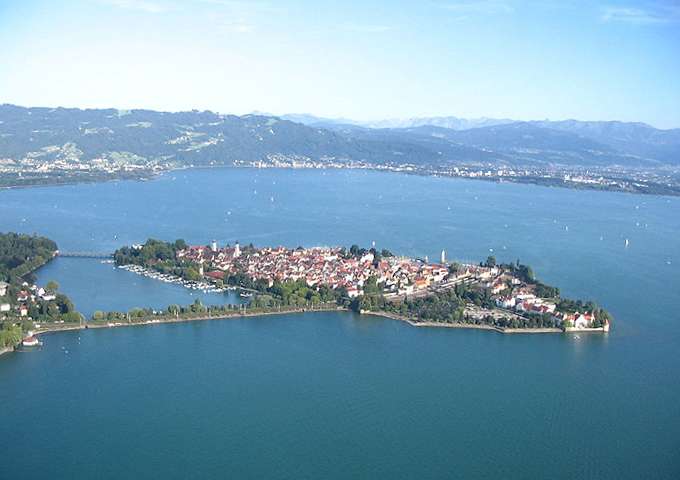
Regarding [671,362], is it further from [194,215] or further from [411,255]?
[194,215]

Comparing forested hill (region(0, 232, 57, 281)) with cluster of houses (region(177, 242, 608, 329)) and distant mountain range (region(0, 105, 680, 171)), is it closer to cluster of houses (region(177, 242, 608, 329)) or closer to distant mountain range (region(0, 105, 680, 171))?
cluster of houses (region(177, 242, 608, 329))

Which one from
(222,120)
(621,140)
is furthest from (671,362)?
(621,140)

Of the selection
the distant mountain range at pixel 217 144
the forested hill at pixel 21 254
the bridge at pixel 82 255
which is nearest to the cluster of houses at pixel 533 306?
the bridge at pixel 82 255

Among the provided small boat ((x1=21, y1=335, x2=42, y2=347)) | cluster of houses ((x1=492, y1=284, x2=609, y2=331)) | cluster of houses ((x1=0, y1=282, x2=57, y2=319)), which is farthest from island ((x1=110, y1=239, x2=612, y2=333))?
cluster of houses ((x1=0, y1=282, x2=57, y2=319))

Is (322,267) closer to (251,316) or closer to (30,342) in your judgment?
(251,316)

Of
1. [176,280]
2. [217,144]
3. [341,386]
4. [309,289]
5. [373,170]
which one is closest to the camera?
[341,386]

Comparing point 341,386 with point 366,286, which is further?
point 366,286

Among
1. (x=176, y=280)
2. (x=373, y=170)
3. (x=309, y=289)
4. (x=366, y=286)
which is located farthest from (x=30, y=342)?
(x=373, y=170)
